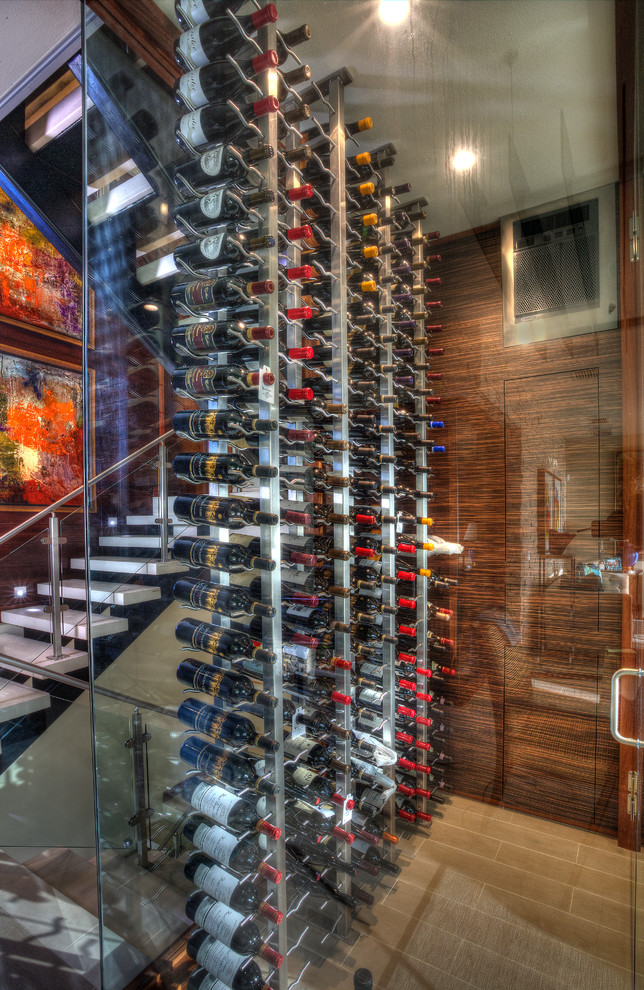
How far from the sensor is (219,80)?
2.86 feet

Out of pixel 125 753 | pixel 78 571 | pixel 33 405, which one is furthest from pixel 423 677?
pixel 33 405

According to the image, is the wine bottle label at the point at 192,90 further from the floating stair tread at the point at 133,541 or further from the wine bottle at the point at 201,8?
the floating stair tread at the point at 133,541

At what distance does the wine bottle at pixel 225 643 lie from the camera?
92 centimetres

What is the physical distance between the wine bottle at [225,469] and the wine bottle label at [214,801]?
2.13 ft

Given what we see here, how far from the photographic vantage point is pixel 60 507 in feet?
4.83

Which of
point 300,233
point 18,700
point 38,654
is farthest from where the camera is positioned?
point 38,654

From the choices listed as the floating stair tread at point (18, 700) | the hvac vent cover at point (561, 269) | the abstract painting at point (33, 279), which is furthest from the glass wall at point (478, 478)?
the abstract painting at point (33, 279)

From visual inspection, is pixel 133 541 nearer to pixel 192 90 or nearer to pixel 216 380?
pixel 216 380

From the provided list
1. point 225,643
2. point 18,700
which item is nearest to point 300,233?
point 225,643

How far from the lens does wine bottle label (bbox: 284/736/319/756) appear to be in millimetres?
1115

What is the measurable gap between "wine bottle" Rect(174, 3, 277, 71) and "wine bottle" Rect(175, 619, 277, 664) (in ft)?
3.74

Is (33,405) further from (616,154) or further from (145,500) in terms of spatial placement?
(616,154)

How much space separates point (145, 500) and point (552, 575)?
90 centimetres

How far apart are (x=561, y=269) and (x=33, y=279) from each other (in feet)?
5.24
